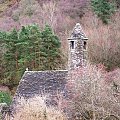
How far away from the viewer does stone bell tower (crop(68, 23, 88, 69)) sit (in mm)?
25391

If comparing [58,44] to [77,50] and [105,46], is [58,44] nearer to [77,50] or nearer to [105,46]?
[105,46]

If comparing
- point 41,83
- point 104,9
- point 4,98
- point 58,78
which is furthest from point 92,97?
point 104,9

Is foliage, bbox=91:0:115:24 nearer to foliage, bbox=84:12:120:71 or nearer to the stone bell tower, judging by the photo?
foliage, bbox=84:12:120:71

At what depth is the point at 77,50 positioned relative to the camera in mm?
25594

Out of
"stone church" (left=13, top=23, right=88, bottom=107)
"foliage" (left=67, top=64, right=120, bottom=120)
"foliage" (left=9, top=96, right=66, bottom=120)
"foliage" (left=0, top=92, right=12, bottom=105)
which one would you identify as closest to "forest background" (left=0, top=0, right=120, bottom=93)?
"foliage" (left=0, top=92, right=12, bottom=105)

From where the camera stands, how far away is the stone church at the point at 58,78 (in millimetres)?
25266

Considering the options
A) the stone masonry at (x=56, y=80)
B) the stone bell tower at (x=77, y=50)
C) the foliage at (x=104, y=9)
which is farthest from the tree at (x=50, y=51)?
the stone bell tower at (x=77, y=50)

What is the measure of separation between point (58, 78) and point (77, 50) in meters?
2.04

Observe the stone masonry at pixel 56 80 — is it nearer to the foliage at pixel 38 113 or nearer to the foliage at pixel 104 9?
the foliage at pixel 38 113

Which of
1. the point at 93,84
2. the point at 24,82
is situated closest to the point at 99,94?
the point at 93,84

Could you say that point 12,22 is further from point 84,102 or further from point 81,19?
point 84,102

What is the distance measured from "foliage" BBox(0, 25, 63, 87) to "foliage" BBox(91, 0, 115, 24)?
8555mm

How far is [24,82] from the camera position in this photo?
26453 millimetres

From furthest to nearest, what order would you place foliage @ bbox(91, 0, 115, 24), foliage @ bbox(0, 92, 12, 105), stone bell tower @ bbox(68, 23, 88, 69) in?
1. foliage @ bbox(91, 0, 115, 24)
2. foliage @ bbox(0, 92, 12, 105)
3. stone bell tower @ bbox(68, 23, 88, 69)
